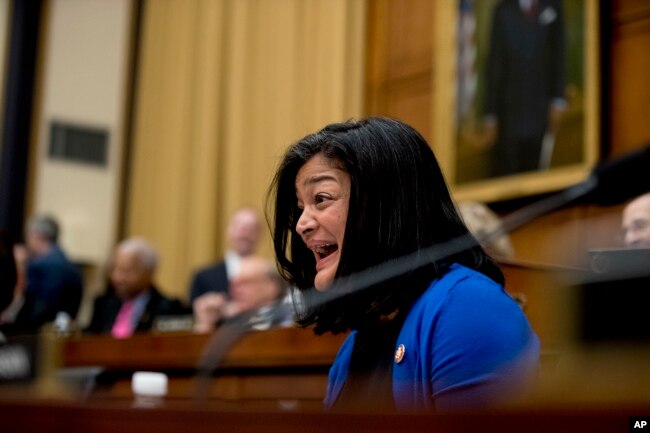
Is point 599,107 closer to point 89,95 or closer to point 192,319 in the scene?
point 192,319

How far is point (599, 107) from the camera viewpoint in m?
6.30

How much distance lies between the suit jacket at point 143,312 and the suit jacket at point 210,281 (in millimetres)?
213

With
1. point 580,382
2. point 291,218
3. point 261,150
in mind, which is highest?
point 580,382

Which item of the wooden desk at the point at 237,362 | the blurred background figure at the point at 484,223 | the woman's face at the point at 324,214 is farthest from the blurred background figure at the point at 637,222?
the woman's face at the point at 324,214

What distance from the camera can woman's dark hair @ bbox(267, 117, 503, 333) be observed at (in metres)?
2.05

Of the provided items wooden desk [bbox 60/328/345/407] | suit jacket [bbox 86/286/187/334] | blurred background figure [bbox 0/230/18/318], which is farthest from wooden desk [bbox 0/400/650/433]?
suit jacket [bbox 86/286/187/334]

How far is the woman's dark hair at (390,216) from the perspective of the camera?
6.72ft

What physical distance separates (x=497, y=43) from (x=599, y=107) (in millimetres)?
999

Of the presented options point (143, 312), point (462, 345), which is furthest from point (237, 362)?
point (462, 345)

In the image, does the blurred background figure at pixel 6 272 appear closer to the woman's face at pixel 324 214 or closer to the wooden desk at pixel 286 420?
the woman's face at pixel 324 214

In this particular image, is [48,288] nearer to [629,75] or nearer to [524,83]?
[524,83]

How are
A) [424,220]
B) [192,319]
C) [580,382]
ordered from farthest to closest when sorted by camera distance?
[192,319] → [424,220] → [580,382]

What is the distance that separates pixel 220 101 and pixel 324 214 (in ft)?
24.0

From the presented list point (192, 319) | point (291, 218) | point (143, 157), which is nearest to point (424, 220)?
point (291, 218)
